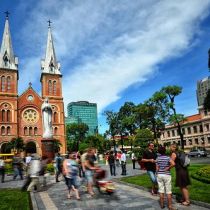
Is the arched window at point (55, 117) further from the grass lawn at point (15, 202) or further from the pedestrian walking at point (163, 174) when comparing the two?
the pedestrian walking at point (163, 174)

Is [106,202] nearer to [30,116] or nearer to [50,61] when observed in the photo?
[30,116]

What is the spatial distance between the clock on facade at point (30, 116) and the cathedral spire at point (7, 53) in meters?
9.82

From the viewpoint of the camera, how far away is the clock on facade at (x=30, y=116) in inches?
2308

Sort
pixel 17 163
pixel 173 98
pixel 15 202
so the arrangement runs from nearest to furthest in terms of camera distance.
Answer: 1. pixel 15 202
2. pixel 17 163
3. pixel 173 98

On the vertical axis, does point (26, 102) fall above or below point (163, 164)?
above

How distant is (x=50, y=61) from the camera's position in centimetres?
6475

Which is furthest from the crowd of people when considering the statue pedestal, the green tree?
the green tree

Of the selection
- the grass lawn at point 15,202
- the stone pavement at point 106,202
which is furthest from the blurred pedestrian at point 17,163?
the stone pavement at point 106,202

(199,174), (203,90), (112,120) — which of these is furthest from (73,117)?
(199,174)

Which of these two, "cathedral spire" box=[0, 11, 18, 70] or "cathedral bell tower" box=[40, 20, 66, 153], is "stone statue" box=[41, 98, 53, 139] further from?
"cathedral spire" box=[0, 11, 18, 70]

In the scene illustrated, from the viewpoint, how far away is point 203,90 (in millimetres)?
97250

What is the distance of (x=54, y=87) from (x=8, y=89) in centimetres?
1009

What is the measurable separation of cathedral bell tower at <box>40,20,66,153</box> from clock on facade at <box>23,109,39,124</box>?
383cm

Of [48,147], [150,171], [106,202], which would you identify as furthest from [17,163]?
[150,171]
